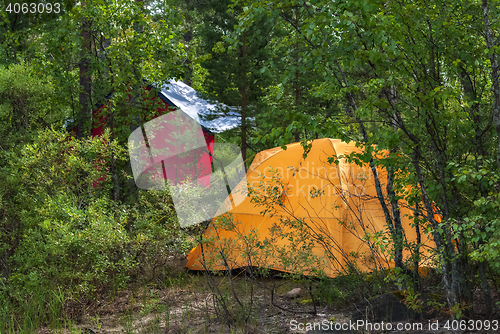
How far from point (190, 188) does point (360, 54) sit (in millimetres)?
2733

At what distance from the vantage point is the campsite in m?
3.36

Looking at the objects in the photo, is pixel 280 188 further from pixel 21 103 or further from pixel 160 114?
pixel 21 103

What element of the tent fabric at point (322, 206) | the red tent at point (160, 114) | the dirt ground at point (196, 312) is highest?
the red tent at point (160, 114)

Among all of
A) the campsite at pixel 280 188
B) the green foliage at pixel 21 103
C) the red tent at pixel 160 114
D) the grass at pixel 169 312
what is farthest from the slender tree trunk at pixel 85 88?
the grass at pixel 169 312

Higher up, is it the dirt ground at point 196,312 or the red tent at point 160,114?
the red tent at point 160,114

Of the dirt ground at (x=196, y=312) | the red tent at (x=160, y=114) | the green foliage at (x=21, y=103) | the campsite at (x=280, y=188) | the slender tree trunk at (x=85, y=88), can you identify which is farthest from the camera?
the red tent at (x=160, y=114)

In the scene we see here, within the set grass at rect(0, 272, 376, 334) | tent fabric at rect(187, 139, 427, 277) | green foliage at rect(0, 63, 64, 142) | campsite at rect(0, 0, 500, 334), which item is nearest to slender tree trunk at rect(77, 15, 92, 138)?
campsite at rect(0, 0, 500, 334)

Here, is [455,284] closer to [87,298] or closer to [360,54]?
[360,54]

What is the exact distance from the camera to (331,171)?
599 centimetres

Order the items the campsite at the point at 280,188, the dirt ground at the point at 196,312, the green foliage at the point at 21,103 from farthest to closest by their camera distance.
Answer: the green foliage at the point at 21,103, the dirt ground at the point at 196,312, the campsite at the point at 280,188

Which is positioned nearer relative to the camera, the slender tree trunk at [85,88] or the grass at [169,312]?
the grass at [169,312]

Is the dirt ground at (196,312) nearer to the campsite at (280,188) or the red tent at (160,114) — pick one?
the campsite at (280,188)

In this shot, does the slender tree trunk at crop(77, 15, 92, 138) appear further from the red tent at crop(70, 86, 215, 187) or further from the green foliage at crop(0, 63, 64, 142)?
the green foliage at crop(0, 63, 64, 142)

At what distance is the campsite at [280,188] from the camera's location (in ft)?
11.0
